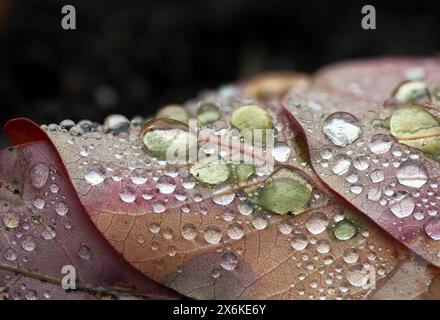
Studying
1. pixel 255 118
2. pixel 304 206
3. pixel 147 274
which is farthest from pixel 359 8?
pixel 147 274

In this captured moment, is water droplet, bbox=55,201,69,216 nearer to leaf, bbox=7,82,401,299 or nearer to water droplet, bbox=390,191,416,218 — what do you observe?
leaf, bbox=7,82,401,299

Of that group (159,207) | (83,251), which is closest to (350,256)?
(159,207)

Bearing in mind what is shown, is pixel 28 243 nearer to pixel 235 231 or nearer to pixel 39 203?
pixel 39 203

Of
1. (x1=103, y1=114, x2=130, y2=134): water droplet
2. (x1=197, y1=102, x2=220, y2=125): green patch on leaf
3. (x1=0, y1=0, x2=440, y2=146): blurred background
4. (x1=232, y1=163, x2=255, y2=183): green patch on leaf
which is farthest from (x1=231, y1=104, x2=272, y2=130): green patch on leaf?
(x1=0, y1=0, x2=440, y2=146): blurred background

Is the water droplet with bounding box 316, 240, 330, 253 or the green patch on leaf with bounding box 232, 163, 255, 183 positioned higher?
the green patch on leaf with bounding box 232, 163, 255, 183

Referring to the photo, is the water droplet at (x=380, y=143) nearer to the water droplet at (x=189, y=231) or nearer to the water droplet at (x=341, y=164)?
the water droplet at (x=341, y=164)
